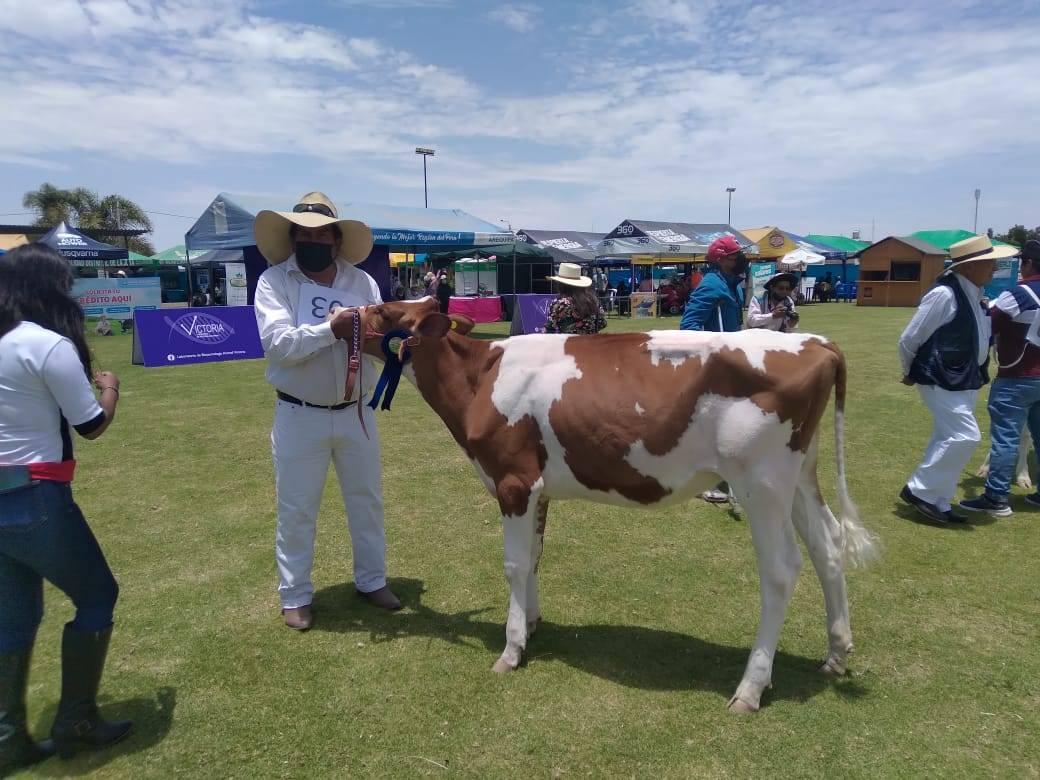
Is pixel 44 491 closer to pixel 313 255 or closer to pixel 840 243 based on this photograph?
pixel 313 255

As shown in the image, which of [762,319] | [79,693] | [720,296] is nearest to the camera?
[79,693]

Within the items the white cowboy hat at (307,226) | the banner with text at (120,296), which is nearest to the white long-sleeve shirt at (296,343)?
the white cowboy hat at (307,226)

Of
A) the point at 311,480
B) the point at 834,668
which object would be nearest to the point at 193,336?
the point at 311,480

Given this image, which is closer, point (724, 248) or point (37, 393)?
point (37, 393)

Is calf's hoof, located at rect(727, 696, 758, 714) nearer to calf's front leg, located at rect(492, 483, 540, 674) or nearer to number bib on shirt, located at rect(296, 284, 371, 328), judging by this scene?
calf's front leg, located at rect(492, 483, 540, 674)

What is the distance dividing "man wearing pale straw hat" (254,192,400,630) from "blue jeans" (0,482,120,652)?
49.5 inches

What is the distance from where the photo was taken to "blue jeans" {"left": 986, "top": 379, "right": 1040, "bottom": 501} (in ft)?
18.9

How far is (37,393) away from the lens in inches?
104

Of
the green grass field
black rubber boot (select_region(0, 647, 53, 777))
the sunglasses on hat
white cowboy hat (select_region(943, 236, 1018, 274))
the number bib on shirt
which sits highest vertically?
the sunglasses on hat

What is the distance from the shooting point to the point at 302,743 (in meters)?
3.11

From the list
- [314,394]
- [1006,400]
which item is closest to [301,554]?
[314,394]

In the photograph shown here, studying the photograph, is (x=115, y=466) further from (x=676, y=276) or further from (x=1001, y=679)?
(x=676, y=276)

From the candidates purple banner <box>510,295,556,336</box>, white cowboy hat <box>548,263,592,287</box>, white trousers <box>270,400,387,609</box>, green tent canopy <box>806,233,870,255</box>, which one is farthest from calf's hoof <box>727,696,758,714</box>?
green tent canopy <box>806,233,870,255</box>

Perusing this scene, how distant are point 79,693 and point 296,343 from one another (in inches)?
72.9
